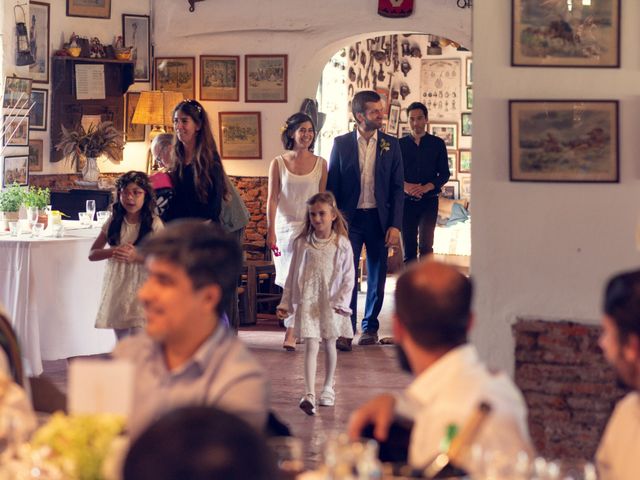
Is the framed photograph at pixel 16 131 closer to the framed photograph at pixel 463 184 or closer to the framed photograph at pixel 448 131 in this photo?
the framed photograph at pixel 463 184

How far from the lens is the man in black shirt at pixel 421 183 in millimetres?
10094

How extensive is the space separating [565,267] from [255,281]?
5106 millimetres

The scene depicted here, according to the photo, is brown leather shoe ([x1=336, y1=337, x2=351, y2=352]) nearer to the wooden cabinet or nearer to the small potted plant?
the small potted plant

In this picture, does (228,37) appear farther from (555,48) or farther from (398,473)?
(398,473)

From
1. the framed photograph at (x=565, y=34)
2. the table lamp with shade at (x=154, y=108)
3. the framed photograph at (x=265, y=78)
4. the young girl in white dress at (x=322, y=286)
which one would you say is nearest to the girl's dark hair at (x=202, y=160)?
the young girl in white dress at (x=322, y=286)

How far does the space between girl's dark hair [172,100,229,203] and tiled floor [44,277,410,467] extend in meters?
1.20

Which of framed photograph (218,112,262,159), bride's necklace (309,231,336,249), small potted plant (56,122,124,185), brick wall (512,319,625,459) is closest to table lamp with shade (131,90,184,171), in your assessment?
small potted plant (56,122,124,185)

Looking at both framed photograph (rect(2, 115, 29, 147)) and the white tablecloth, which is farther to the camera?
framed photograph (rect(2, 115, 29, 147))

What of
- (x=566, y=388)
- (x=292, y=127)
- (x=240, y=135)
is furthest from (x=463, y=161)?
(x=566, y=388)

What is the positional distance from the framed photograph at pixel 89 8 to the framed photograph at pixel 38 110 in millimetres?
819

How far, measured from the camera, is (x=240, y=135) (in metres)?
11.8

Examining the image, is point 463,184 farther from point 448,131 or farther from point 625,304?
point 625,304

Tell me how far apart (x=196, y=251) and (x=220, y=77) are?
9188 millimetres

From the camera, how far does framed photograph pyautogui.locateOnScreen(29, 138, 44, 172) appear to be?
1052 centimetres
